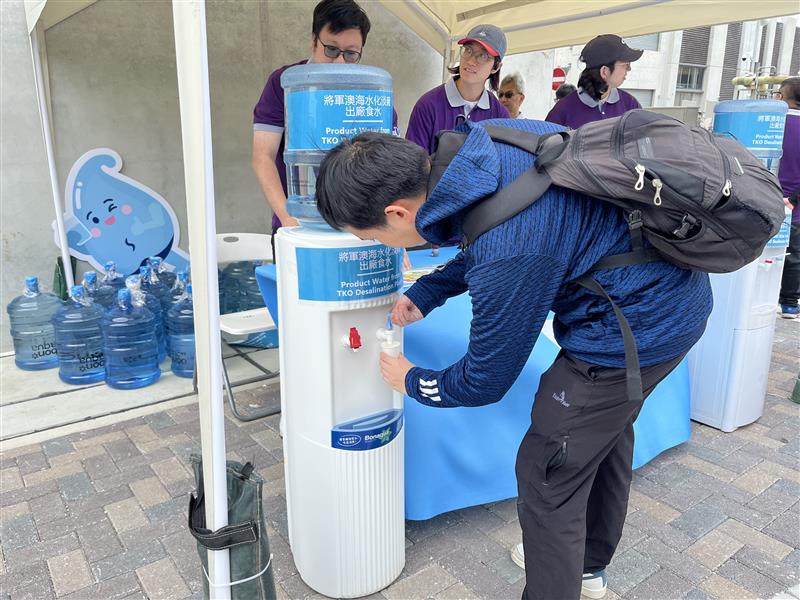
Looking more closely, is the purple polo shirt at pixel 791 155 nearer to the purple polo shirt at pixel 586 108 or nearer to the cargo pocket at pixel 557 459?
the purple polo shirt at pixel 586 108

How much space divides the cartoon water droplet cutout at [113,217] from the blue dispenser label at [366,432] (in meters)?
3.38

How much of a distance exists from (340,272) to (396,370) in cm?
32

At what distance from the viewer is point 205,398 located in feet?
4.49

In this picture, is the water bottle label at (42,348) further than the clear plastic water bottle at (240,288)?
No

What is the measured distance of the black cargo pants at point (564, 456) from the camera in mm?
1440

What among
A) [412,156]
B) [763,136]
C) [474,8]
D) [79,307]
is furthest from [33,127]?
[763,136]

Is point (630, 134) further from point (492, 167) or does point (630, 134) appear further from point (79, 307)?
point (79, 307)

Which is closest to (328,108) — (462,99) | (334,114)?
(334,114)

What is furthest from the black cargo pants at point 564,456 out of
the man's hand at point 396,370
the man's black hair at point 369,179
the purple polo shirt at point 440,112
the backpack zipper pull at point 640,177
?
the purple polo shirt at point 440,112

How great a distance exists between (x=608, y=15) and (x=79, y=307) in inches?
165

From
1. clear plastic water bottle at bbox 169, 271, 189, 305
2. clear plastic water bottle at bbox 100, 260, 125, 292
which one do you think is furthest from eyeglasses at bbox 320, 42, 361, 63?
clear plastic water bottle at bbox 100, 260, 125, 292

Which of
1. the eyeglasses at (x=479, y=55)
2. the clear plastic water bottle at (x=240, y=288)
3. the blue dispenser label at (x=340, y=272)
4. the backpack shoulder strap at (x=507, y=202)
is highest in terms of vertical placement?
the eyeglasses at (x=479, y=55)

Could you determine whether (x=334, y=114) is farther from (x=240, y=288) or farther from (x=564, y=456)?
(x=240, y=288)

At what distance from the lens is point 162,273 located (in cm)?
425
